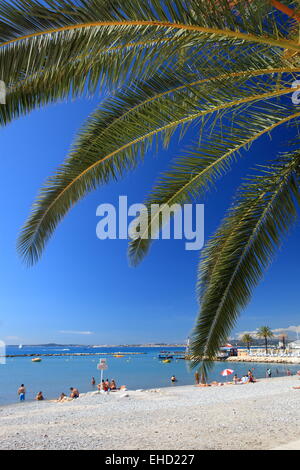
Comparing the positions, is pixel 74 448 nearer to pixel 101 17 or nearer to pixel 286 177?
pixel 286 177

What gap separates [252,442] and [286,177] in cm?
756

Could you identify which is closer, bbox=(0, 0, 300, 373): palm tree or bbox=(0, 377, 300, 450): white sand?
bbox=(0, 0, 300, 373): palm tree

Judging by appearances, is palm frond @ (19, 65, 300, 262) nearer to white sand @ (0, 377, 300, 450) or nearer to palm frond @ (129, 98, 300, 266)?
palm frond @ (129, 98, 300, 266)

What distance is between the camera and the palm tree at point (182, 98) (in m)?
2.71

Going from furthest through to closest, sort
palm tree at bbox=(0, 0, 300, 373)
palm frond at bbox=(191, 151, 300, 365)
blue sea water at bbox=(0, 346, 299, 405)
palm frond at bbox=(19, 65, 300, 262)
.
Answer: blue sea water at bbox=(0, 346, 299, 405)
palm frond at bbox=(191, 151, 300, 365)
palm frond at bbox=(19, 65, 300, 262)
palm tree at bbox=(0, 0, 300, 373)

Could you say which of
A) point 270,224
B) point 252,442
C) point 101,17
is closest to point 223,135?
point 270,224

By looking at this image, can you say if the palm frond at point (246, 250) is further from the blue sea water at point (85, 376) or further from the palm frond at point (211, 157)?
the blue sea water at point (85, 376)

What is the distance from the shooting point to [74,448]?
8.72 metres

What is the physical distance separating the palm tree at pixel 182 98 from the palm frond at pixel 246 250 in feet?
0.04

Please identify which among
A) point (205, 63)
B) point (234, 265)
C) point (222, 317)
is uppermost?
point (205, 63)

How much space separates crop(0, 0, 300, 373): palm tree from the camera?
271cm

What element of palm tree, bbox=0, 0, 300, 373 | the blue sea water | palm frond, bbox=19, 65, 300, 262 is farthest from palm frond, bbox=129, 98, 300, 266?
the blue sea water

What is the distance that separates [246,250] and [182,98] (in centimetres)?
184

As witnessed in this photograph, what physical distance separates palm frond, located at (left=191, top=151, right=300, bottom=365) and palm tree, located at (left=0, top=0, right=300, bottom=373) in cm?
1
